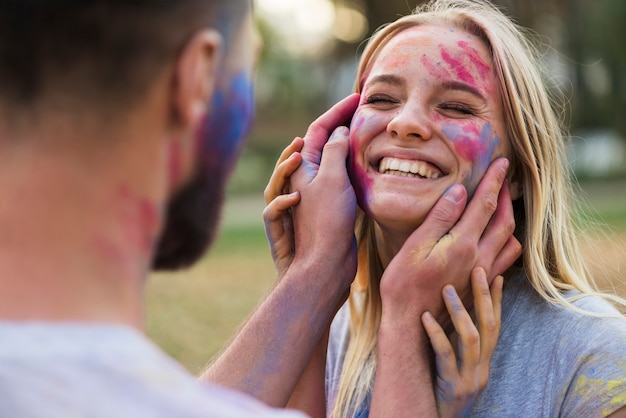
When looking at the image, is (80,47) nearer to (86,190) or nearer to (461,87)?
(86,190)

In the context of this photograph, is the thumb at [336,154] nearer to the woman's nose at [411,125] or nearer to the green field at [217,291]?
the woman's nose at [411,125]

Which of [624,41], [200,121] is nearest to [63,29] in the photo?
[200,121]

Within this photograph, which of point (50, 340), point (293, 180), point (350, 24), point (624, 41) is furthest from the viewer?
point (350, 24)

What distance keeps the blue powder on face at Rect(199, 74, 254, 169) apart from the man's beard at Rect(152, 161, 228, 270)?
33 mm

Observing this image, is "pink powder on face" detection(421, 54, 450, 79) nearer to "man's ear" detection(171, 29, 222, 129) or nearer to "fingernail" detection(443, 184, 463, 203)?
"fingernail" detection(443, 184, 463, 203)

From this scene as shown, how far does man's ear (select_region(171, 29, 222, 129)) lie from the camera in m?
1.32

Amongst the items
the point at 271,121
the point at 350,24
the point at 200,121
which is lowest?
the point at 271,121

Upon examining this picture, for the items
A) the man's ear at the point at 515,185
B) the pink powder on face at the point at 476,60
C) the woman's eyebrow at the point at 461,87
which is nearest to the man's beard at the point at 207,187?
the woman's eyebrow at the point at 461,87

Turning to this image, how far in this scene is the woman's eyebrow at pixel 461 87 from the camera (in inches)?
110

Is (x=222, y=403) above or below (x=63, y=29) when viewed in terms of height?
below

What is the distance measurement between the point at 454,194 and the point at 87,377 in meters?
1.70

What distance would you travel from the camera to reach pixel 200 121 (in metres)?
1.42

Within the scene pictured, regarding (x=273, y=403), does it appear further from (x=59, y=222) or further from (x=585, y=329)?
(x=59, y=222)

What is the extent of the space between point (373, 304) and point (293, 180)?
640 mm
